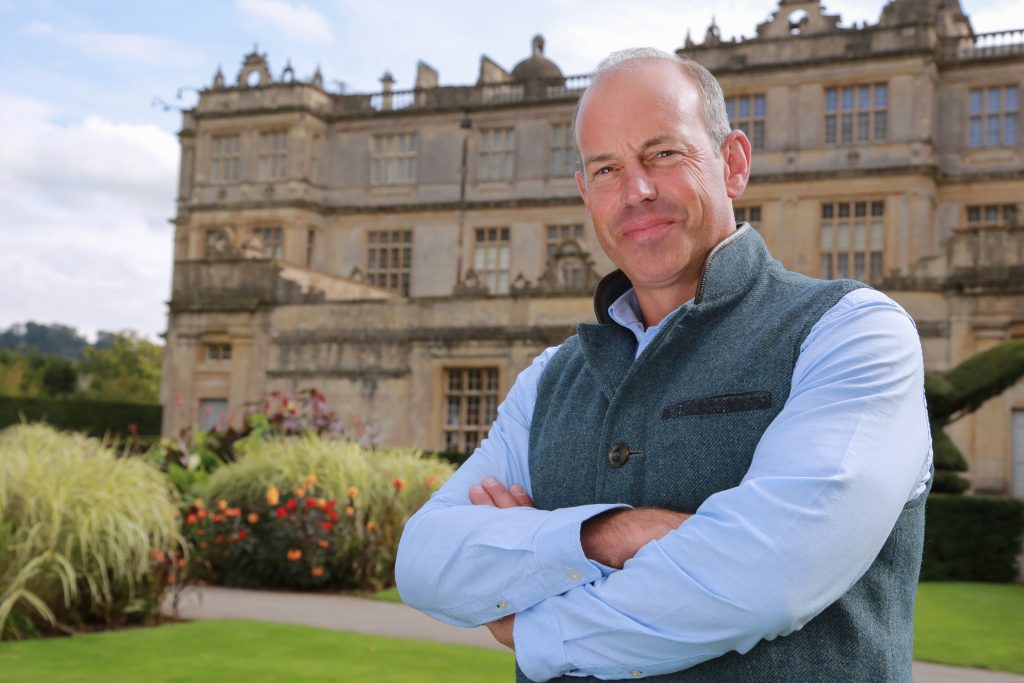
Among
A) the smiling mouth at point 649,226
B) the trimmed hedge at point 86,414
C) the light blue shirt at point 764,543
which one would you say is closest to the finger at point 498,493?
the light blue shirt at point 764,543

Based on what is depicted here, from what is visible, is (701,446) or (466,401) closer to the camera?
(701,446)

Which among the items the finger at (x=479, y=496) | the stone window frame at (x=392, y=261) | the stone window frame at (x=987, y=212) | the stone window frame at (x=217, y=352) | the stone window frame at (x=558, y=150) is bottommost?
the finger at (x=479, y=496)

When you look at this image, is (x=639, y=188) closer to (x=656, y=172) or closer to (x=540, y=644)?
(x=656, y=172)

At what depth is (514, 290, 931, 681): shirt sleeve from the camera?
1.59 metres

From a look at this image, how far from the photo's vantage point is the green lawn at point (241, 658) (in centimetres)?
580

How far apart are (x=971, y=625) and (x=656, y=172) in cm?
785

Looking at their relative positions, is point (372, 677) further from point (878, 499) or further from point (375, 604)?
point (878, 499)

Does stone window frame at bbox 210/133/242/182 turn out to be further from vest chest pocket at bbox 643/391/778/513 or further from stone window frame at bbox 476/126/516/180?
vest chest pocket at bbox 643/391/778/513

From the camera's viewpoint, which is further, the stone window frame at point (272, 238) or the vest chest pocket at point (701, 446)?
the stone window frame at point (272, 238)

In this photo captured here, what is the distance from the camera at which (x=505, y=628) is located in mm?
1941

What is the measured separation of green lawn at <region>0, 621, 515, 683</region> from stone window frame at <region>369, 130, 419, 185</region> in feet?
86.4

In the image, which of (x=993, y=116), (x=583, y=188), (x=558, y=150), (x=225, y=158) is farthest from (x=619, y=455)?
(x=225, y=158)

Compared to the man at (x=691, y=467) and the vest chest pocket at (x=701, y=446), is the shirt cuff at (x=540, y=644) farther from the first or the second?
the vest chest pocket at (x=701, y=446)

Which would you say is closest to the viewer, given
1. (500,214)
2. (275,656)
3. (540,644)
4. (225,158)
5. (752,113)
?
(540,644)
